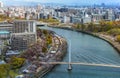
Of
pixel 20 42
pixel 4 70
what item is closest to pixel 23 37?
pixel 20 42

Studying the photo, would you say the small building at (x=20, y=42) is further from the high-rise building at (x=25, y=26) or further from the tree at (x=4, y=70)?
the tree at (x=4, y=70)

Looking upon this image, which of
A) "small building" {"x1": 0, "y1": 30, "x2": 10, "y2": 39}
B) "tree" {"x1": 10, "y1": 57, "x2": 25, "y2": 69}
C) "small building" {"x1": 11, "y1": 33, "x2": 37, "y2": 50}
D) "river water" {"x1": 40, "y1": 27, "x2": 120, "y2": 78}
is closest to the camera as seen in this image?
"river water" {"x1": 40, "y1": 27, "x2": 120, "y2": 78}

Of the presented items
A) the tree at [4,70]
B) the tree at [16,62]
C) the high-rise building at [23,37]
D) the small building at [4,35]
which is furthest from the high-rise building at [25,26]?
the tree at [4,70]

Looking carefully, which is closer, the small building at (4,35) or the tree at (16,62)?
the tree at (16,62)

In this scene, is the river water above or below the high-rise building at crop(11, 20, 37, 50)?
below

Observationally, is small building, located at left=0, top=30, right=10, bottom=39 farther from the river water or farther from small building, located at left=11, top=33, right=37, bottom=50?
the river water

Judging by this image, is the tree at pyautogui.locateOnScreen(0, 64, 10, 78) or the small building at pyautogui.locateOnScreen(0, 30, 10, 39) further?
the small building at pyautogui.locateOnScreen(0, 30, 10, 39)

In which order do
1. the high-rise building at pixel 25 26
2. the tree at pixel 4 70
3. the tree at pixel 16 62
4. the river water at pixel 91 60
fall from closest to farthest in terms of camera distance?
the tree at pixel 4 70, the river water at pixel 91 60, the tree at pixel 16 62, the high-rise building at pixel 25 26

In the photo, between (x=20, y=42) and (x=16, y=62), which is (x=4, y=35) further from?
(x=16, y=62)

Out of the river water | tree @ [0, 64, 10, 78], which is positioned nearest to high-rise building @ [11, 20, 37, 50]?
the river water

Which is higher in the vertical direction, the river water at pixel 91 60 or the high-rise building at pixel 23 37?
the high-rise building at pixel 23 37

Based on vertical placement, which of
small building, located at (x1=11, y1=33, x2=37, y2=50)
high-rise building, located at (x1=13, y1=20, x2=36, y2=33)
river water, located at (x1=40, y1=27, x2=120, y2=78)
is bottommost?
river water, located at (x1=40, y1=27, x2=120, y2=78)

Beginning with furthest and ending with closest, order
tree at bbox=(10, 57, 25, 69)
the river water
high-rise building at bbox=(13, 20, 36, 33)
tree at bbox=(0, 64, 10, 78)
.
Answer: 1. high-rise building at bbox=(13, 20, 36, 33)
2. tree at bbox=(10, 57, 25, 69)
3. the river water
4. tree at bbox=(0, 64, 10, 78)
